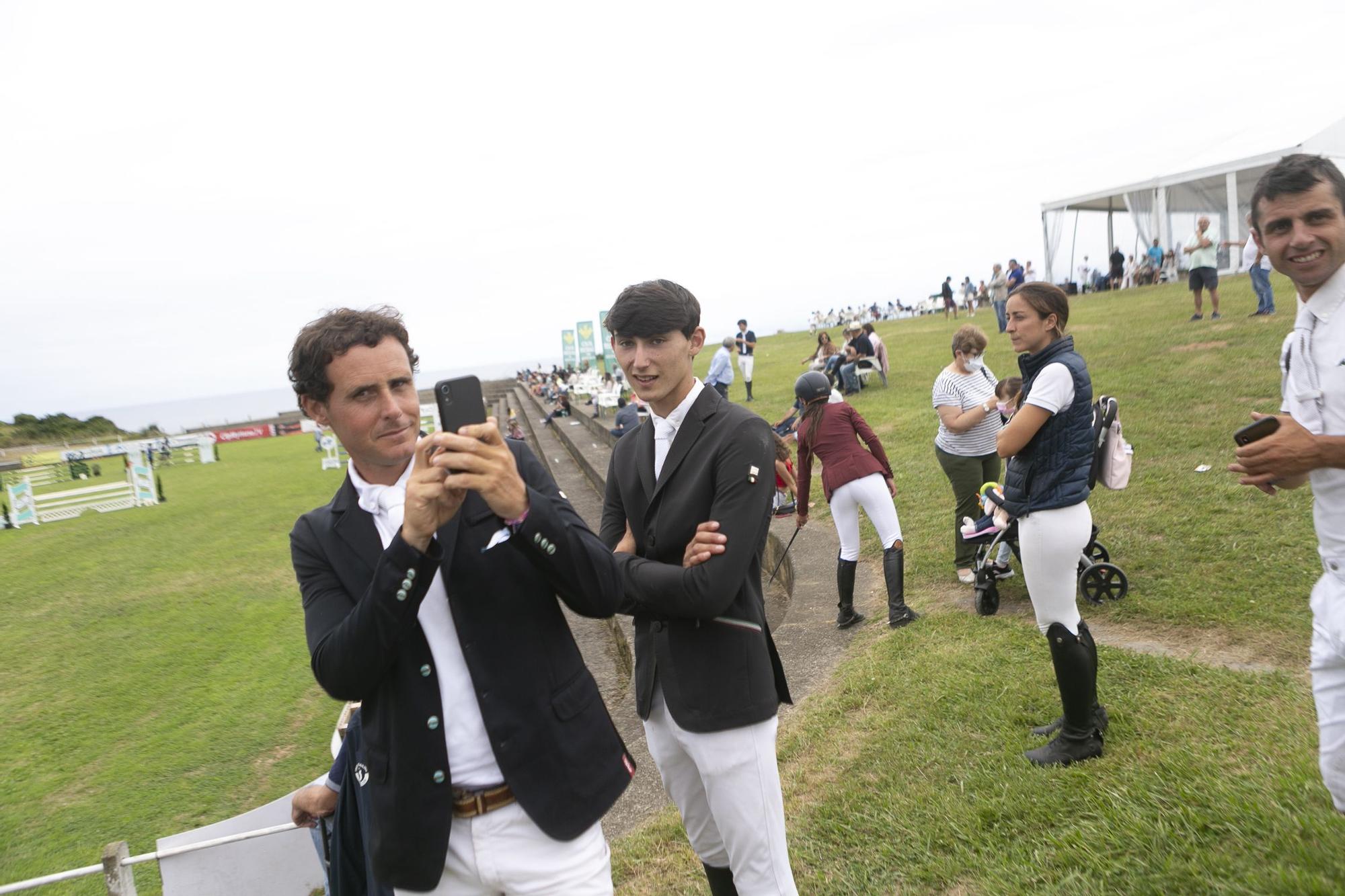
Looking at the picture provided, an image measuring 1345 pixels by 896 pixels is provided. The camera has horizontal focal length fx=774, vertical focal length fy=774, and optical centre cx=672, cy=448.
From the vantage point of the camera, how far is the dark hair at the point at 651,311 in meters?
2.31

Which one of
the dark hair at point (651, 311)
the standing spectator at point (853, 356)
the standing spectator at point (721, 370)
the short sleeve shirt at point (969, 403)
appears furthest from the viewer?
the standing spectator at point (853, 356)

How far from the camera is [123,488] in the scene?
23.9 metres

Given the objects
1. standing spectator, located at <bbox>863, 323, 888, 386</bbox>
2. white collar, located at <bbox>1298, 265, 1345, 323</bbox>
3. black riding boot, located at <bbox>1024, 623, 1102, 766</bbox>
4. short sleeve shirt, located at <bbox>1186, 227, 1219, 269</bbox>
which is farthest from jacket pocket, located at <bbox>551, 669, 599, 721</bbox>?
standing spectator, located at <bbox>863, 323, 888, 386</bbox>

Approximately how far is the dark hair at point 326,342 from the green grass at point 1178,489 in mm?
4552

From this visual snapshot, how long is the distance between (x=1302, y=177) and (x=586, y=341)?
46779 mm

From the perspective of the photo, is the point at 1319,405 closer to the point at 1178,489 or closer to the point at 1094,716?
the point at 1094,716

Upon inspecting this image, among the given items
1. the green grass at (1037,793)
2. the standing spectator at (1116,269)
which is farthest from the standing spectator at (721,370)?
the standing spectator at (1116,269)

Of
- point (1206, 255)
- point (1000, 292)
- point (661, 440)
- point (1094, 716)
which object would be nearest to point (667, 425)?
point (661, 440)

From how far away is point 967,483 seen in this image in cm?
617

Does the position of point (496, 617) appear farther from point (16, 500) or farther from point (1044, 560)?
point (16, 500)

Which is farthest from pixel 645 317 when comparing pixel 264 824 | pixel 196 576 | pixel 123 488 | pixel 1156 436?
pixel 123 488

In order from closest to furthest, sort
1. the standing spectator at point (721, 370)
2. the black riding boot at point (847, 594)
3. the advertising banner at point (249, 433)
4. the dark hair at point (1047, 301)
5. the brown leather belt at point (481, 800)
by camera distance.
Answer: the brown leather belt at point (481, 800) → the dark hair at point (1047, 301) → the black riding boot at point (847, 594) → the standing spectator at point (721, 370) → the advertising banner at point (249, 433)

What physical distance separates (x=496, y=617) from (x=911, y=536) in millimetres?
6083

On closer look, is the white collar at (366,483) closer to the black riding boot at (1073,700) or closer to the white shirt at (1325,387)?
the white shirt at (1325,387)
